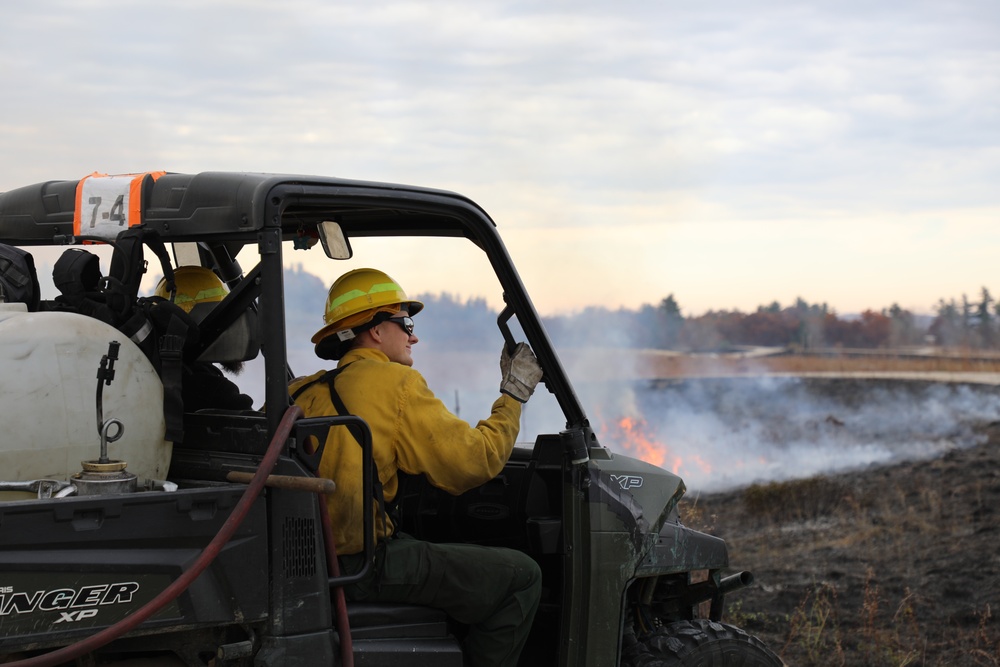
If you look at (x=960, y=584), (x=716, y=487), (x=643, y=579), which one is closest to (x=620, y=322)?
(x=716, y=487)

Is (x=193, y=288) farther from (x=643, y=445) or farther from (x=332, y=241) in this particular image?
(x=643, y=445)

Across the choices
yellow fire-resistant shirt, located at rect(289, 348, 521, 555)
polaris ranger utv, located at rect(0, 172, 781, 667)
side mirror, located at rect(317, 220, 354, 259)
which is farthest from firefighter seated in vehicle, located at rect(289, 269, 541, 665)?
side mirror, located at rect(317, 220, 354, 259)

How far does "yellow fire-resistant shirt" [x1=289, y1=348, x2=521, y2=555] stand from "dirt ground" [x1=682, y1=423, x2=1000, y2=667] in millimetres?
4277

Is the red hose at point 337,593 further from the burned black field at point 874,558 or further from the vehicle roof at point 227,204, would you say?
the burned black field at point 874,558

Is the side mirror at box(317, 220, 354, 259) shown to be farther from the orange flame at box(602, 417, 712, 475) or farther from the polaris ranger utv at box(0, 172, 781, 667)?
the orange flame at box(602, 417, 712, 475)

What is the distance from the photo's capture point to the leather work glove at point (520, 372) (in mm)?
3861

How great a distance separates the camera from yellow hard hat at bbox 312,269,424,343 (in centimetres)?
396

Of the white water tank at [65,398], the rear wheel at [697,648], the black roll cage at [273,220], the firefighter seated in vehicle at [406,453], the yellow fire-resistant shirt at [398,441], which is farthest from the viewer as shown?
the rear wheel at [697,648]

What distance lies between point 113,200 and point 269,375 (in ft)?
3.12

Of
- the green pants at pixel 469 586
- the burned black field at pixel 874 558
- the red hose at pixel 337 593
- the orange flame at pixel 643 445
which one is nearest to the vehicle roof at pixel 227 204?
the red hose at pixel 337 593

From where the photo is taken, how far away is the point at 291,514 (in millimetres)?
3178

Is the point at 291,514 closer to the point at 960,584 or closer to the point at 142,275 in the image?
the point at 142,275

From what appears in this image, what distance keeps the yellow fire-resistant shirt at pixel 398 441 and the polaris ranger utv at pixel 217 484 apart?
0.21 metres

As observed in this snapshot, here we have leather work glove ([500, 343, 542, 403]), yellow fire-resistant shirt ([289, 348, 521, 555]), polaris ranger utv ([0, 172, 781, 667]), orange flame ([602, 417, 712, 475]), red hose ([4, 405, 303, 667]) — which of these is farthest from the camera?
orange flame ([602, 417, 712, 475])
